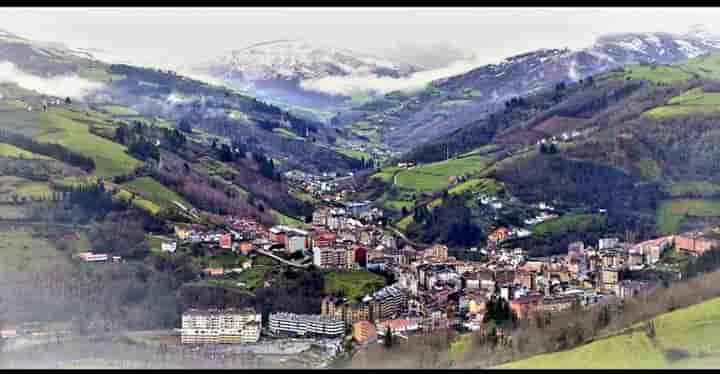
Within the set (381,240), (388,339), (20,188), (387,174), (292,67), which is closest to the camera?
(388,339)

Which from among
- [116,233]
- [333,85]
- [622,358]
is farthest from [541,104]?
[333,85]

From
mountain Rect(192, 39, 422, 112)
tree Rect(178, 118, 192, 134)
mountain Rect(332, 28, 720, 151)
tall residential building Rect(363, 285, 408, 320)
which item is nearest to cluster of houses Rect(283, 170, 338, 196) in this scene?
tree Rect(178, 118, 192, 134)

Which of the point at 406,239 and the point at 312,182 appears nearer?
the point at 406,239

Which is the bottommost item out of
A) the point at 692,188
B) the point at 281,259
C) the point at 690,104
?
the point at 281,259

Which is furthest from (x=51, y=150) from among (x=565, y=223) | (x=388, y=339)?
(x=388, y=339)

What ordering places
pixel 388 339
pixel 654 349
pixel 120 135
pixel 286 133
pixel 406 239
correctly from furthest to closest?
pixel 286 133 → pixel 120 135 → pixel 406 239 → pixel 388 339 → pixel 654 349

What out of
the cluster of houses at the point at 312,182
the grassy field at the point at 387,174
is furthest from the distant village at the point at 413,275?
the cluster of houses at the point at 312,182

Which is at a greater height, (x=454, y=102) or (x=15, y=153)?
(x=15, y=153)

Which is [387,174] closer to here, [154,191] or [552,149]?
[552,149]
